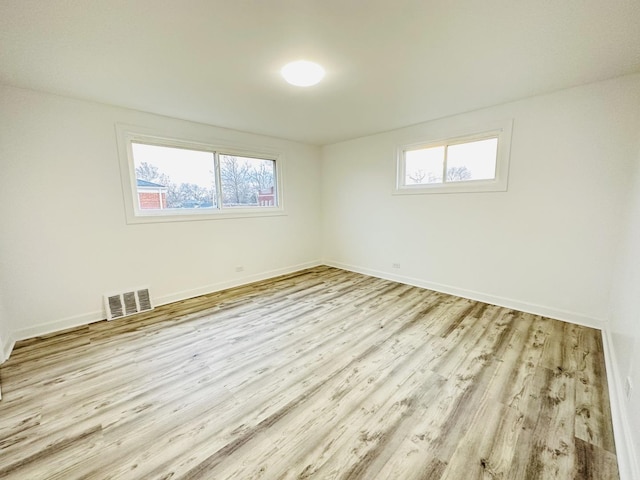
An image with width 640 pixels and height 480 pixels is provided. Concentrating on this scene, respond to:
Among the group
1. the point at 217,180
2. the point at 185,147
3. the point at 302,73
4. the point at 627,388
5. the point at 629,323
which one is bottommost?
the point at 627,388

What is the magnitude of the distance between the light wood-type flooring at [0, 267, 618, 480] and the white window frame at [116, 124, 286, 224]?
1361 millimetres

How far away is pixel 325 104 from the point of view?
3.00 m

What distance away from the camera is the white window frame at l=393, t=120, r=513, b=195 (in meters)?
3.08

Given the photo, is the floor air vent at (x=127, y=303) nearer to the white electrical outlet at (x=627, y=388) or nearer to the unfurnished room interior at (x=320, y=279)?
the unfurnished room interior at (x=320, y=279)

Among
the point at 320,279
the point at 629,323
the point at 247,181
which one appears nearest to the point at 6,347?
the point at 247,181

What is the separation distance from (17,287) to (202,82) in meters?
2.76

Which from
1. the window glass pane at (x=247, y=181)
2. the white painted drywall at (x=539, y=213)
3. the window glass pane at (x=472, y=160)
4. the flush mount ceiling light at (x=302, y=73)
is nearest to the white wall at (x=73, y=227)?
the window glass pane at (x=247, y=181)

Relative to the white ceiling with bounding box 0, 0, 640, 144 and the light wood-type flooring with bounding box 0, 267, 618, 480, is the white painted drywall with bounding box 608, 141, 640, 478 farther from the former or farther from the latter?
the white ceiling with bounding box 0, 0, 640, 144

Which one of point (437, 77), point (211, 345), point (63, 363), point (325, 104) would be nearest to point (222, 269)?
point (211, 345)

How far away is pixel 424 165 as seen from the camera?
3.91m

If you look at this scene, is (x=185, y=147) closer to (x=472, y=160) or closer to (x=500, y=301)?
(x=472, y=160)

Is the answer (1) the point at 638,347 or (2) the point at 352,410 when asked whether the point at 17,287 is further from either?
(1) the point at 638,347

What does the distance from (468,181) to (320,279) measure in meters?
2.70

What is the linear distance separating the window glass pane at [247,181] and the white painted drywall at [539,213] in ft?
6.62
